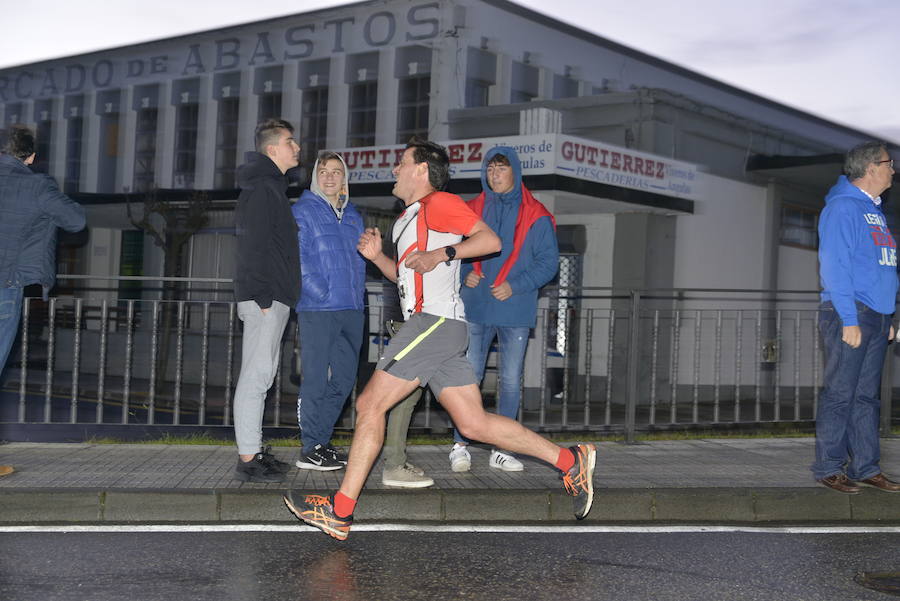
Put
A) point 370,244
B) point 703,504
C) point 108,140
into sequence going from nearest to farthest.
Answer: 1. point 370,244
2. point 703,504
3. point 108,140

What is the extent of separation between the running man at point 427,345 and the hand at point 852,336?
6.11ft

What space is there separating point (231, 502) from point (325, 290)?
4.87 feet

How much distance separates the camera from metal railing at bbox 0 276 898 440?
9500 millimetres

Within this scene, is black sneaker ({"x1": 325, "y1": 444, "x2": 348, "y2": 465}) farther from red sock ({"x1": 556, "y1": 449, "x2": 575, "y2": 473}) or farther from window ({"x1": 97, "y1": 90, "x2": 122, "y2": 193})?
window ({"x1": 97, "y1": 90, "x2": 122, "y2": 193})

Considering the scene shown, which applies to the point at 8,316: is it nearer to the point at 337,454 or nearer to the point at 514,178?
the point at 337,454

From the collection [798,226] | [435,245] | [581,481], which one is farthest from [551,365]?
[435,245]

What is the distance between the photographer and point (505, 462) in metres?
7.04

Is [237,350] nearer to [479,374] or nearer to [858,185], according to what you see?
[479,374]

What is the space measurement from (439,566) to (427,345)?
1.08m

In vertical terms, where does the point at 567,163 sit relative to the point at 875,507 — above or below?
above

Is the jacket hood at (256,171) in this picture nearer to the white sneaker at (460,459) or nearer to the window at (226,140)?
the white sneaker at (460,459)

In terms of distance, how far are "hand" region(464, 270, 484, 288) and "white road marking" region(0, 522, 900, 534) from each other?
1.87 metres

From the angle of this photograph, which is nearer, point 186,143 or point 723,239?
point 723,239

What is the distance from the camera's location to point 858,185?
653 cm
